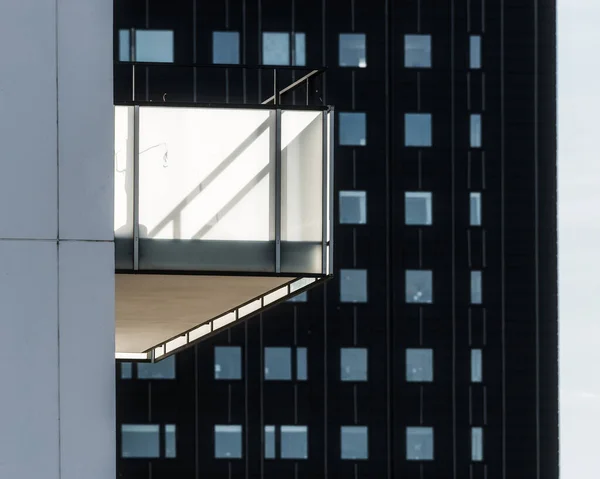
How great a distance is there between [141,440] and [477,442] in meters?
13.2

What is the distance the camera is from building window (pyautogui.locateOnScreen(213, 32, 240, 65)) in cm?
5353

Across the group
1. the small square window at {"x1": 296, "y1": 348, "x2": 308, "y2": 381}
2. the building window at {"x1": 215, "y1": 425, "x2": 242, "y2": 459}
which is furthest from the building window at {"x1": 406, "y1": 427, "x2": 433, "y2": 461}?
the building window at {"x1": 215, "y1": 425, "x2": 242, "y2": 459}

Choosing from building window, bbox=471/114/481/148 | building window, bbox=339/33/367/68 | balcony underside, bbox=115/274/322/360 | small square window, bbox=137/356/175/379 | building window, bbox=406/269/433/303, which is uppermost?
building window, bbox=339/33/367/68

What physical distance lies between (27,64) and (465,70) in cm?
4719

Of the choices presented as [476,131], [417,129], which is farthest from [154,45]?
[476,131]

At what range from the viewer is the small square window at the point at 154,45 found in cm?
5341

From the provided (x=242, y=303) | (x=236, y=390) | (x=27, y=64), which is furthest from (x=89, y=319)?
(x=236, y=390)

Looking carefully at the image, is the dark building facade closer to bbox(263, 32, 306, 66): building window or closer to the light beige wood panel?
bbox(263, 32, 306, 66): building window

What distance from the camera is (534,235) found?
5484cm

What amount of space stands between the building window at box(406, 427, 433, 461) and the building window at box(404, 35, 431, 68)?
14506mm

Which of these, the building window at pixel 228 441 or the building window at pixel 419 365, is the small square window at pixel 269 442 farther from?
the building window at pixel 419 365

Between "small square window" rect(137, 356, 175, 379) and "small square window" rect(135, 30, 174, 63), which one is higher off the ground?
"small square window" rect(135, 30, 174, 63)

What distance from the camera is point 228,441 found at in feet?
173

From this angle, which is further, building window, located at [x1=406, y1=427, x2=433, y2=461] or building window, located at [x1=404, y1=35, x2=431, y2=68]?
building window, located at [x1=404, y1=35, x2=431, y2=68]
